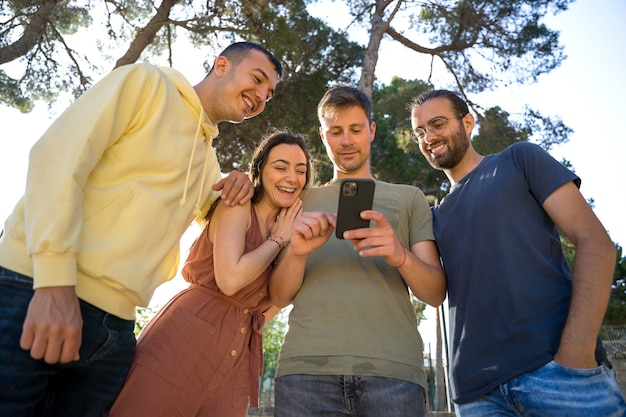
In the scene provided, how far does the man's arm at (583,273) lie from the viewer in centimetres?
194

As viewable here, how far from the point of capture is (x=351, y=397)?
216cm

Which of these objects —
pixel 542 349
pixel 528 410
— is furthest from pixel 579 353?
pixel 528 410

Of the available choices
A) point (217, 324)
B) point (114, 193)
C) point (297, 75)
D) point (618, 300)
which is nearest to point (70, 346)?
point (114, 193)

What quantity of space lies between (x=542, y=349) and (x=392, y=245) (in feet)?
2.21

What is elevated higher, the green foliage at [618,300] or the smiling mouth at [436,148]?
the green foliage at [618,300]

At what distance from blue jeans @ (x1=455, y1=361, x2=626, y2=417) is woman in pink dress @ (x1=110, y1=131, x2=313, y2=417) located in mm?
1141

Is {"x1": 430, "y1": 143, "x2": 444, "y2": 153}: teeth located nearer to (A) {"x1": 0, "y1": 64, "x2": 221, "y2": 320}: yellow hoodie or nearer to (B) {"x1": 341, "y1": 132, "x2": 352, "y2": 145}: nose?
(B) {"x1": 341, "y1": 132, "x2": 352, "y2": 145}: nose

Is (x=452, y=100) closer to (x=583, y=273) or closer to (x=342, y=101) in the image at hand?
(x=342, y=101)

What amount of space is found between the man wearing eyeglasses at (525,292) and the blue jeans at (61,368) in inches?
54.4

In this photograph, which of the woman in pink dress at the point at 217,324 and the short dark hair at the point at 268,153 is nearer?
the woman in pink dress at the point at 217,324

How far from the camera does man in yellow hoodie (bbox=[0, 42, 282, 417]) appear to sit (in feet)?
5.66

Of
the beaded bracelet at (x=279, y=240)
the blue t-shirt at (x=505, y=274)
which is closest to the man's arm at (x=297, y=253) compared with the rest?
the beaded bracelet at (x=279, y=240)

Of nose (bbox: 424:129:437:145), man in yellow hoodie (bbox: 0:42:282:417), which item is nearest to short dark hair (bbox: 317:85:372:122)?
nose (bbox: 424:129:437:145)

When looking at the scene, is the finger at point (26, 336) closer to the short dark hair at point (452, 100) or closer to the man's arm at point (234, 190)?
the man's arm at point (234, 190)
